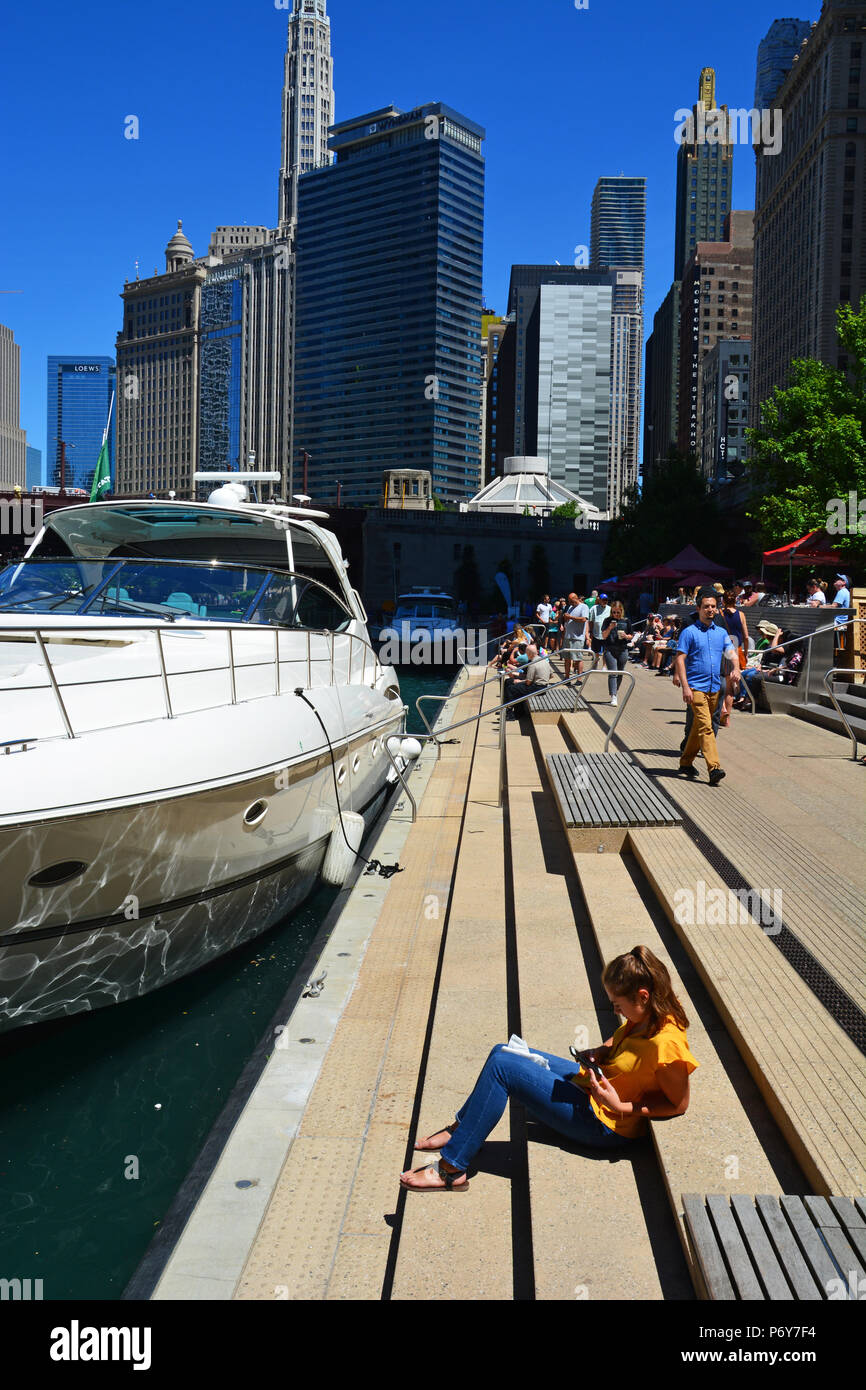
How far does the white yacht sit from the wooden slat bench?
1816 mm

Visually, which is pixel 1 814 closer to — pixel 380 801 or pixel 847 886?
pixel 847 886

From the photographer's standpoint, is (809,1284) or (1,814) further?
(1,814)

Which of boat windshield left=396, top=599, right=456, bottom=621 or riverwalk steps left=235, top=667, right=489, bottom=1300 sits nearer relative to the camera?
riverwalk steps left=235, top=667, right=489, bottom=1300

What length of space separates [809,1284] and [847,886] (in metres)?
3.56

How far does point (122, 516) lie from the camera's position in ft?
32.8

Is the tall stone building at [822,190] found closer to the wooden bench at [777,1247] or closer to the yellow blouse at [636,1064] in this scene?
the yellow blouse at [636,1064]

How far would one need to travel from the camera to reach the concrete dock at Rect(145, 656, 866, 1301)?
3.44 metres

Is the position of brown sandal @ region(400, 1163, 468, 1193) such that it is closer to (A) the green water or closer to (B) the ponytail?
(B) the ponytail

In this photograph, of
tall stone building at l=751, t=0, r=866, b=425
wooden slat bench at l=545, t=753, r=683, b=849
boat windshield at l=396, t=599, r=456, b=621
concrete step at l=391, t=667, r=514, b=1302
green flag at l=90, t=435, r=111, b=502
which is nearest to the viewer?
concrete step at l=391, t=667, r=514, b=1302

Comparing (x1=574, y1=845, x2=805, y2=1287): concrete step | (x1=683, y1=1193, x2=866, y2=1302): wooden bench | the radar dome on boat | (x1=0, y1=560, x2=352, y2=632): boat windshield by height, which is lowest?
(x1=574, y1=845, x2=805, y2=1287): concrete step

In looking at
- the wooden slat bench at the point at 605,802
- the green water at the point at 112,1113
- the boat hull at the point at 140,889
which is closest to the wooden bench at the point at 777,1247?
the green water at the point at 112,1113

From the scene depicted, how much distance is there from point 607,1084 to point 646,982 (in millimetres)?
420

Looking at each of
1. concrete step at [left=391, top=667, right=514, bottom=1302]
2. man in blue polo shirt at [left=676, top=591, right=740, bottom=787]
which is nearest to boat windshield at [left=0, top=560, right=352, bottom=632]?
concrete step at [left=391, top=667, right=514, bottom=1302]

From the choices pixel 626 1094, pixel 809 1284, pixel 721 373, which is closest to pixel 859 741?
pixel 626 1094
